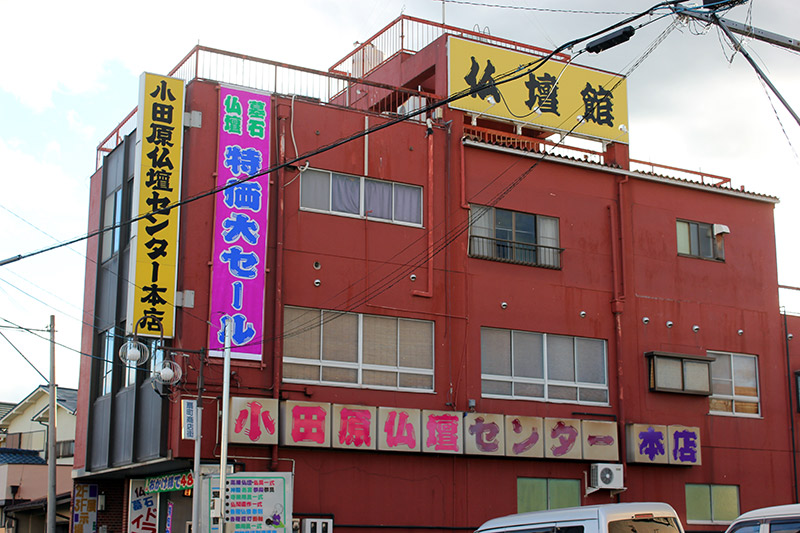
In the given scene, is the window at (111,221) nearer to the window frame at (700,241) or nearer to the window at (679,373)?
the window at (679,373)

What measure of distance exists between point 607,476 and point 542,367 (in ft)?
10.1

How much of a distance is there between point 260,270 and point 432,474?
6.16 m

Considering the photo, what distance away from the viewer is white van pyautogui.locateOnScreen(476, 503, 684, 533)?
1227 cm

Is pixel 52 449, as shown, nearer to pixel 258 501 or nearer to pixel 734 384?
pixel 258 501

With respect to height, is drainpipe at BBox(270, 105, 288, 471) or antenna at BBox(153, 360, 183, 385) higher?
drainpipe at BBox(270, 105, 288, 471)

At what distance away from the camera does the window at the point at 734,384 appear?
86.4 feet

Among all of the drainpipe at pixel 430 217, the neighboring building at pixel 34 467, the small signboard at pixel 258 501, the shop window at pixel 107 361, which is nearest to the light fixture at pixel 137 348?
the small signboard at pixel 258 501

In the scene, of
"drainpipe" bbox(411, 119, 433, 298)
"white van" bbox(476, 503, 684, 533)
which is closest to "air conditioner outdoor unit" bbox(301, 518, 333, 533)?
"drainpipe" bbox(411, 119, 433, 298)

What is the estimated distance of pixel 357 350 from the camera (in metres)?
22.1

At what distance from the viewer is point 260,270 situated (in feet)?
69.3

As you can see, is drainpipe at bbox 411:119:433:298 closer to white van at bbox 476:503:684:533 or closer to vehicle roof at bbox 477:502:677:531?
vehicle roof at bbox 477:502:677:531

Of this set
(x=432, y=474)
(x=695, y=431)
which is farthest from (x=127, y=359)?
(x=695, y=431)

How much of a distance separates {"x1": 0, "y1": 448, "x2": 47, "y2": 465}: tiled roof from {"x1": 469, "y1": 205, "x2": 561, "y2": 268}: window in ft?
82.6

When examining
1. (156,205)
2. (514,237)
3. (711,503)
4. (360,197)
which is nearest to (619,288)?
(514,237)
